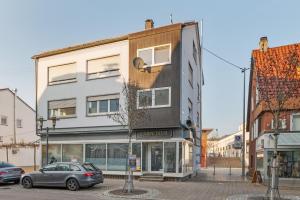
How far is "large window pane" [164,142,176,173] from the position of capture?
18.8m

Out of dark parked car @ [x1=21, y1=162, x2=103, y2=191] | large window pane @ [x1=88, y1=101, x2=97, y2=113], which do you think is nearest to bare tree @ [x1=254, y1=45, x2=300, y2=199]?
dark parked car @ [x1=21, y1=162, x2=103, y2=191]

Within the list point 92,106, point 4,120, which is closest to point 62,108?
point 92,106

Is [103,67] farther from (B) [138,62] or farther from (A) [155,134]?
(A) [155,134]

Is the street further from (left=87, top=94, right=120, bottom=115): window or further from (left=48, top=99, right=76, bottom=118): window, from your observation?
(left=48, top=99, right=76, bottom=118): window

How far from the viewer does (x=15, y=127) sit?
3859cm

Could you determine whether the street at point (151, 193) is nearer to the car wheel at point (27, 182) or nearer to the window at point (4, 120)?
the car wheel at point (27, 182)

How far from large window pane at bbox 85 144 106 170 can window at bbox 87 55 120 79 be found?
505 centimetres

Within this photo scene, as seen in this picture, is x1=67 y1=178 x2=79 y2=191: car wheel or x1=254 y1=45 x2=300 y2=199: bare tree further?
x1=67 y1=178 x2=79 y2=191: car wheel

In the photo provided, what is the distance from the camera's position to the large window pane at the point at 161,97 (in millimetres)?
19203

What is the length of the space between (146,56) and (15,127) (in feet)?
84.5

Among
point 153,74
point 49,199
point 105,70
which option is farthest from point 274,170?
point 105,70

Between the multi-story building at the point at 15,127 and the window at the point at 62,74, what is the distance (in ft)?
48.1

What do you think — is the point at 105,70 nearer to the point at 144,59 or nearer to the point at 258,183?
the point at 144,59

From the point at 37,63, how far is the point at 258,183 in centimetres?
1890
